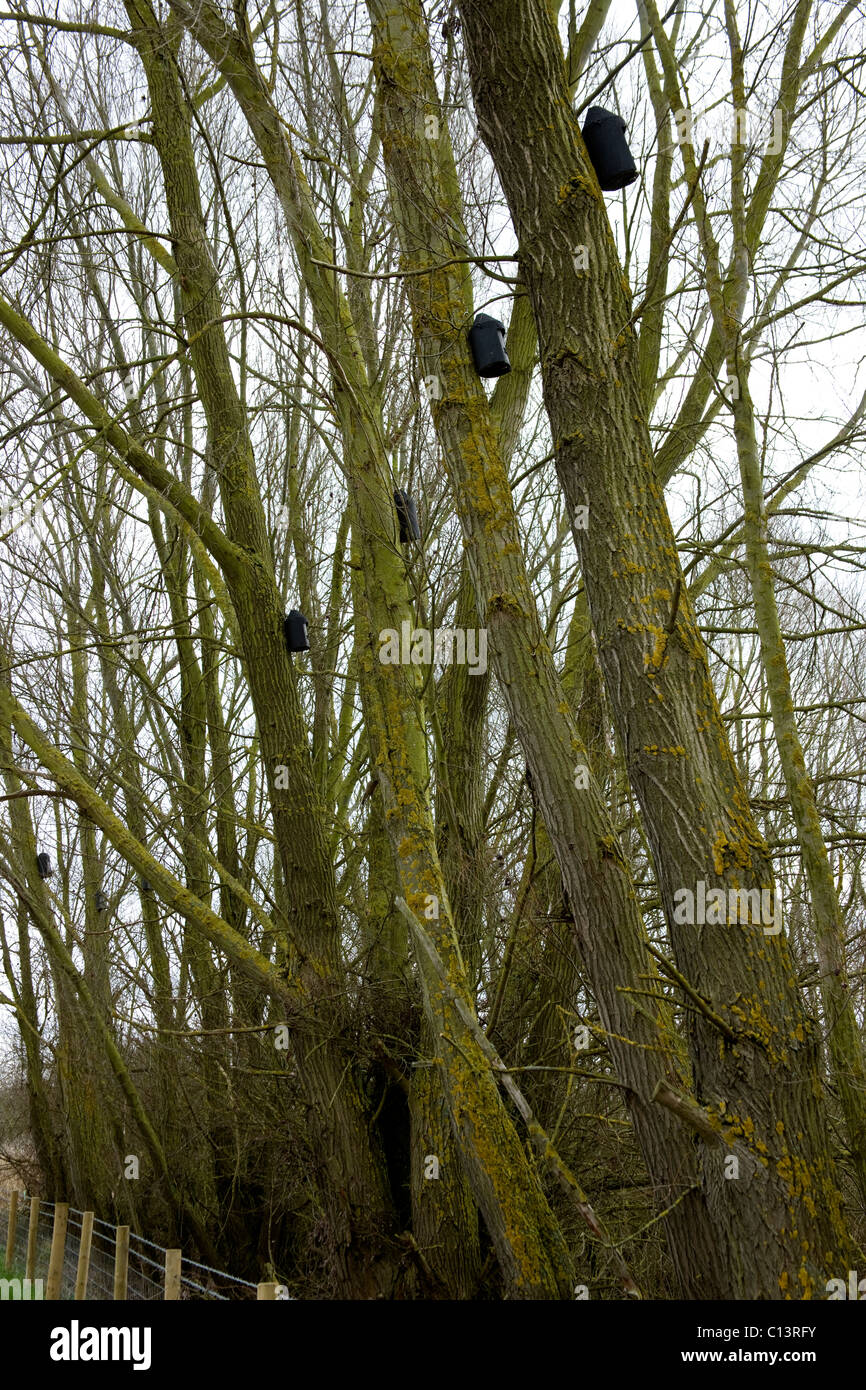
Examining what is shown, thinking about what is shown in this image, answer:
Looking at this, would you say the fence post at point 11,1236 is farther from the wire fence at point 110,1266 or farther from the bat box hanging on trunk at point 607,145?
the bat box hanging on trunk at point 607,145

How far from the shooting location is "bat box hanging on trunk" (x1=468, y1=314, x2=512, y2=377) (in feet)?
13.3

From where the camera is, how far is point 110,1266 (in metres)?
10.1

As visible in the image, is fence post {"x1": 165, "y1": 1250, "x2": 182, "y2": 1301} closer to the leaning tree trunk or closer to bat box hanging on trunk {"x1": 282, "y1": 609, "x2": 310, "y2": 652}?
bat box hanging on trunk {"x1": 282, "y1": 609, "x2": 310, "y2": 652}

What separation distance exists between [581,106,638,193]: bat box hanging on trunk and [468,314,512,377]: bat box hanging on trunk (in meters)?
0.69

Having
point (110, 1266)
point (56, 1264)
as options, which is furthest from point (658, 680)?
point (110, 1266)

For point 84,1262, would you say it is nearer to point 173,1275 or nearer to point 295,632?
point 173,1275

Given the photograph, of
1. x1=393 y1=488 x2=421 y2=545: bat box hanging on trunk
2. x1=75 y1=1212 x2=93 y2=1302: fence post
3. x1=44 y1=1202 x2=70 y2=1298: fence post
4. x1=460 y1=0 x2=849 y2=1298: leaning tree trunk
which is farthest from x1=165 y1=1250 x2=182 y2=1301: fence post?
x1=460 y1=0 x2=849 y2=1298: leaning tree trunk

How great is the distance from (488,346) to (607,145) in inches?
31.0

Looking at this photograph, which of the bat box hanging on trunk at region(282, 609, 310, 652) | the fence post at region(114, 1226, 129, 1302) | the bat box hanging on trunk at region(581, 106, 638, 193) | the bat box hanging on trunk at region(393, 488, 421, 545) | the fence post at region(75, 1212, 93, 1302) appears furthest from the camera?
the fence post at region(75, 1212, 93, 1302)

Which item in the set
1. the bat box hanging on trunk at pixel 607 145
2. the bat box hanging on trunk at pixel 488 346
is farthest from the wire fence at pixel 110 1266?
the bat box hanging on trunk at pixel 607 145

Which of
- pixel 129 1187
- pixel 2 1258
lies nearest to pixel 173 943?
pixel 129 1187

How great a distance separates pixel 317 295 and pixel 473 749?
2375 mm
